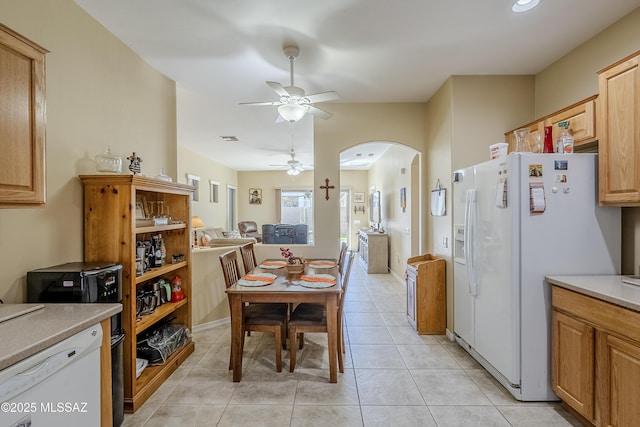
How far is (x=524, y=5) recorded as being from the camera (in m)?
2.03

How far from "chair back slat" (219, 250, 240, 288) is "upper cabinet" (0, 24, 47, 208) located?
1.39 metres

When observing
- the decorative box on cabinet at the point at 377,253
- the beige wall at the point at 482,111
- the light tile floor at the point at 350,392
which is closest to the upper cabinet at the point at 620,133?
the beige wall at the point at 482,111

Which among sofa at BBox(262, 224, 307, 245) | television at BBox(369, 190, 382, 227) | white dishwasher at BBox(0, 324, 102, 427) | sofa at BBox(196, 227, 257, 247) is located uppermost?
television at BBox(369, 190, 382, 227)

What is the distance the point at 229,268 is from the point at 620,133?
3062 mm

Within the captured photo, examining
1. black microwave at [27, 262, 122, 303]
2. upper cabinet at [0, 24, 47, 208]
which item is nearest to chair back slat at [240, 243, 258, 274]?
black microwave at [27, 262, 122, 303]

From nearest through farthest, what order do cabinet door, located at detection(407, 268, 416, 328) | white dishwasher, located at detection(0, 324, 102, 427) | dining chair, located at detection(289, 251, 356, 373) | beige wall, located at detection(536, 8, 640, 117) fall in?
white dishwasher, located at detection(0, 324, 102, 427) → beige wall, located at detection(536, 8, 640, 117) → dining chair, located at detection(289, 251, 356, 373) → cabinet door, located at detection(407, 268, 416, 328)

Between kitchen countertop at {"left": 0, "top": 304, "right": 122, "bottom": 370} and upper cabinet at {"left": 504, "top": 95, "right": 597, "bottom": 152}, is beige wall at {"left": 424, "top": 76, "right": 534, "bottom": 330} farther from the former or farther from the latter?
kitchen countertop at {"left": 0, "top": 304, "right": 122, "bottom": 370}

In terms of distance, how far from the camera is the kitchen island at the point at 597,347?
1571mm

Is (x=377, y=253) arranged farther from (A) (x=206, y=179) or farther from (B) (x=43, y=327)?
(B) (x=43, y=327)

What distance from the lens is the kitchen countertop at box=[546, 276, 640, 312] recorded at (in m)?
1.60

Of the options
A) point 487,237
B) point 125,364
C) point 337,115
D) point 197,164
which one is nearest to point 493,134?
point 487,237

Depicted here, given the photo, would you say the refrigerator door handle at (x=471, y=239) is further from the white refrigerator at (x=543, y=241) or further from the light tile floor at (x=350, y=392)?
the light tile floor at (x=350, y=392)

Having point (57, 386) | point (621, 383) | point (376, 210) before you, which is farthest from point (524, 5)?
point (376, 210)

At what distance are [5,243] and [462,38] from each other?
337 centimetres
